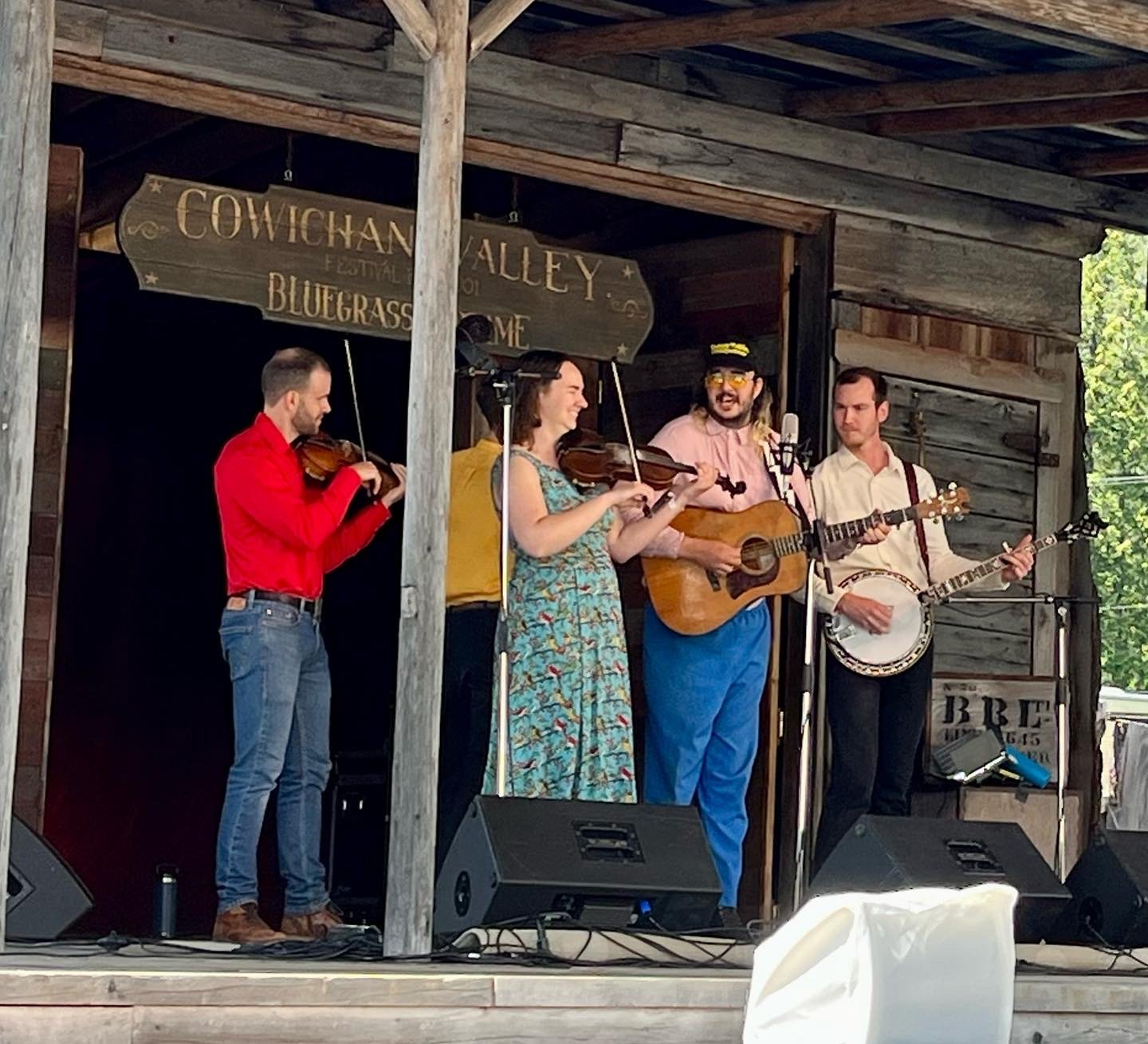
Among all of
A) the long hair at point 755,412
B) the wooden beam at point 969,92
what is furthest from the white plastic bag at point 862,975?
the wooden beam at point 969,92

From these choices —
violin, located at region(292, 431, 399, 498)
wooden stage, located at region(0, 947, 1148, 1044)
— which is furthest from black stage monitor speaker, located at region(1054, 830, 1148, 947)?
violin, located at region(292, 431, 399, 498)

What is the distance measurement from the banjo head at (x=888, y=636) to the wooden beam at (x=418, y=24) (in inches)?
92.1

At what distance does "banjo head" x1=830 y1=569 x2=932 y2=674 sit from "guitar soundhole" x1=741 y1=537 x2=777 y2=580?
1.30 ft

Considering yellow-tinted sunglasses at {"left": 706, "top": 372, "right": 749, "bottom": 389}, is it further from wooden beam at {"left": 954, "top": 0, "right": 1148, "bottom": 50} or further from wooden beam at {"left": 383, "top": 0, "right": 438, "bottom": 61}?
wooden beam at {"left": 383, "top": 0, "right": 438, "bottom": 61}

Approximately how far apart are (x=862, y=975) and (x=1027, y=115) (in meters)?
5.00

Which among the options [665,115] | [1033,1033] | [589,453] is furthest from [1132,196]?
[1033,1033]

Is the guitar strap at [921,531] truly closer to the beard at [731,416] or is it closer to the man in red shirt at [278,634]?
the beard at [731,416]

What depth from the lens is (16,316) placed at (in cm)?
468

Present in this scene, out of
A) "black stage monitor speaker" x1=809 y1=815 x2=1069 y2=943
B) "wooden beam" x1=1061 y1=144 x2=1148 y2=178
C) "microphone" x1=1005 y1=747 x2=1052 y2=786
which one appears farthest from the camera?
"wooden beam" x1=1061 y1=144 x2=1148 y2=178

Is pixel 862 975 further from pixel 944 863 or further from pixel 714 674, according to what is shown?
pixel 714 674

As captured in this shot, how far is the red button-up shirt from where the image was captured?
6016 mm

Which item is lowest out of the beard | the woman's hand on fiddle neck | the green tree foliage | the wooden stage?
the wooden stage

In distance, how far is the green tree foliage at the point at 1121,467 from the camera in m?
34.9

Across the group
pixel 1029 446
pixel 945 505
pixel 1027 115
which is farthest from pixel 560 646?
pixel 1029 446
